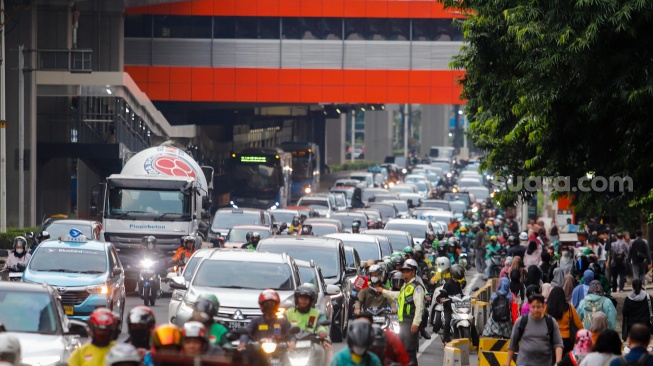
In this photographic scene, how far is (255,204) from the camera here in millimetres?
62719

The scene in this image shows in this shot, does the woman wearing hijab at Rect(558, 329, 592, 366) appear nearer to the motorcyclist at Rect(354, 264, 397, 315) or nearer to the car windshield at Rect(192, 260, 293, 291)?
the motorcyclist at Rect(354, 264, 397, 315)

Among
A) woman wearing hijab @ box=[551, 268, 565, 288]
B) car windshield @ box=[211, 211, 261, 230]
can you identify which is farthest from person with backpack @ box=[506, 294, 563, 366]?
car windshield @ box=[211, 211, 261, 230]

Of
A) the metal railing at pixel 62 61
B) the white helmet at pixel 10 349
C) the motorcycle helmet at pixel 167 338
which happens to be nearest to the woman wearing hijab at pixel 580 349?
the motorcycle helmet at pixel 167 338

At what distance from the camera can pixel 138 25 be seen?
233 ft

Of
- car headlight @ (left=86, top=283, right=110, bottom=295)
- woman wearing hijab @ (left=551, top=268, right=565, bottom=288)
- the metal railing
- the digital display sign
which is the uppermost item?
the metal railing

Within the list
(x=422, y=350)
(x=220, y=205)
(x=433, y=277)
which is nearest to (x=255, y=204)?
(x=220, y=205)

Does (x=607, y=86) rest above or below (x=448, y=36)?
below

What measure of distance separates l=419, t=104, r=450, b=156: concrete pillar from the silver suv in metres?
153

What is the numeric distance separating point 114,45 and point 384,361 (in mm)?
50127

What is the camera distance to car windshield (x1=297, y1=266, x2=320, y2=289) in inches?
833

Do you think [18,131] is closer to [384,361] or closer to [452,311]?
[452,311]

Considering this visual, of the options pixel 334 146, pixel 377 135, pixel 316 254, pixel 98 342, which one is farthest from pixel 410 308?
pixel 377 135

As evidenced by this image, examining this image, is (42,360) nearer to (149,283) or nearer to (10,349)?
(10,349)

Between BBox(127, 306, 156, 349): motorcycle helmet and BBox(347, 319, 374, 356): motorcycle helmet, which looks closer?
BBox(347, 319, 374, 356): motorcycle helmet
